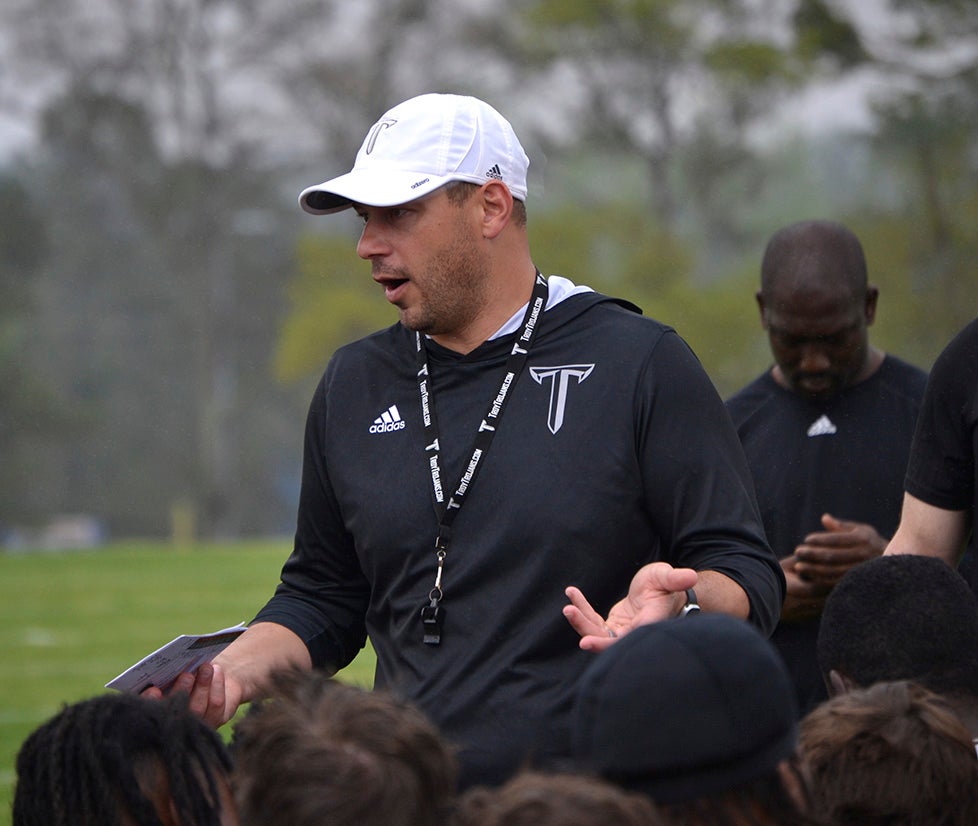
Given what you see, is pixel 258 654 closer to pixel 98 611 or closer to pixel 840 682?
pixel 840 682

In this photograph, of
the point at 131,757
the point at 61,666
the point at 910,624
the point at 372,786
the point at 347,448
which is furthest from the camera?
the point at 61,666

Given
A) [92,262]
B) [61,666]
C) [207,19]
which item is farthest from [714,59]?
[61,666]

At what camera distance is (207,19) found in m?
39.1

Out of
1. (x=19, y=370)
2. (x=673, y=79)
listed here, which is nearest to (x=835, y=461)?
(x=673, y=79)

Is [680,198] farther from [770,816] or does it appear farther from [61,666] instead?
[770,816]

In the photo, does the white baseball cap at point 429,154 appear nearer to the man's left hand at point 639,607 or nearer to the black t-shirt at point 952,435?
the man's left hand at point 639,607

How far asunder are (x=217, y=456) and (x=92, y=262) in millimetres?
6469

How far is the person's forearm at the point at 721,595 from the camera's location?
3166mm

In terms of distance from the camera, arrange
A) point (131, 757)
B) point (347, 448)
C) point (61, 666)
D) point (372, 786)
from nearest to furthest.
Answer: point (372, 786), point (131, 757), point (347, 448), point (61, 666)

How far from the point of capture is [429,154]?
→ 3.54 m

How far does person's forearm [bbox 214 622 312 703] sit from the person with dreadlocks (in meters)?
0.74

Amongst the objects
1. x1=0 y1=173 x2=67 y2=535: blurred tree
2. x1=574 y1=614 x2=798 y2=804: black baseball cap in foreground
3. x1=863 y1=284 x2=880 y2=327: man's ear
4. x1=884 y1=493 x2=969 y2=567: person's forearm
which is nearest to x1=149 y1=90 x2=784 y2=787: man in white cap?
x1=884 y1=493 x2=969 y2=567: person's forearm

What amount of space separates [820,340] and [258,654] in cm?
226

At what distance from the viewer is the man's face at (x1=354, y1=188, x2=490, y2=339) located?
3549 mm
